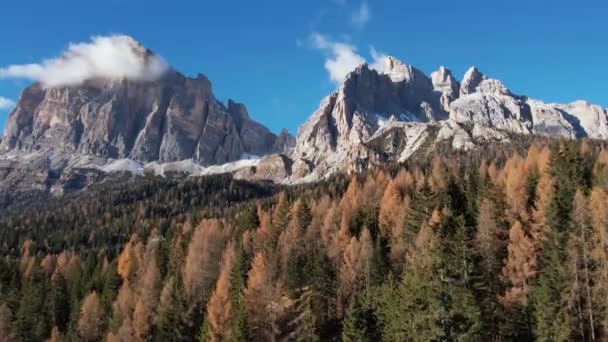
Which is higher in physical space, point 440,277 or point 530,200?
point 530,200

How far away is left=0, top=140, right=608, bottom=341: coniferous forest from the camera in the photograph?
207 feet

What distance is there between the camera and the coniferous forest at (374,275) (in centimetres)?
6322

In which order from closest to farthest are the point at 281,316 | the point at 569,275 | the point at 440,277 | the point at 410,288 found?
the point at 440,277
the point at 410,288
the point at 569,275
the point at 281,316

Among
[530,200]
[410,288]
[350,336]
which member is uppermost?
[530,200]

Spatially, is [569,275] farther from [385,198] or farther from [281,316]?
[385,198]

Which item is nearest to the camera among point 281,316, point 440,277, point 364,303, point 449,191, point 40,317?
point 440,277

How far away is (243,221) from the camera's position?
149m

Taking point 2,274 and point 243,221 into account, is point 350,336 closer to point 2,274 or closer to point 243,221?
point 243,221

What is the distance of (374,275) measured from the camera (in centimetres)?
8875

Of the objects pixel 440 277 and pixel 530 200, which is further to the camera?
pixel 530 200

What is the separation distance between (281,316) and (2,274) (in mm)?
92985

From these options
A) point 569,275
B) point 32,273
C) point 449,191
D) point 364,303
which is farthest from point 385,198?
point 32,273

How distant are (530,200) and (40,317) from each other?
98.2m

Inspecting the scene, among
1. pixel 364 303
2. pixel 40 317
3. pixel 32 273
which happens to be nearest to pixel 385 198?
pixel 364 303
